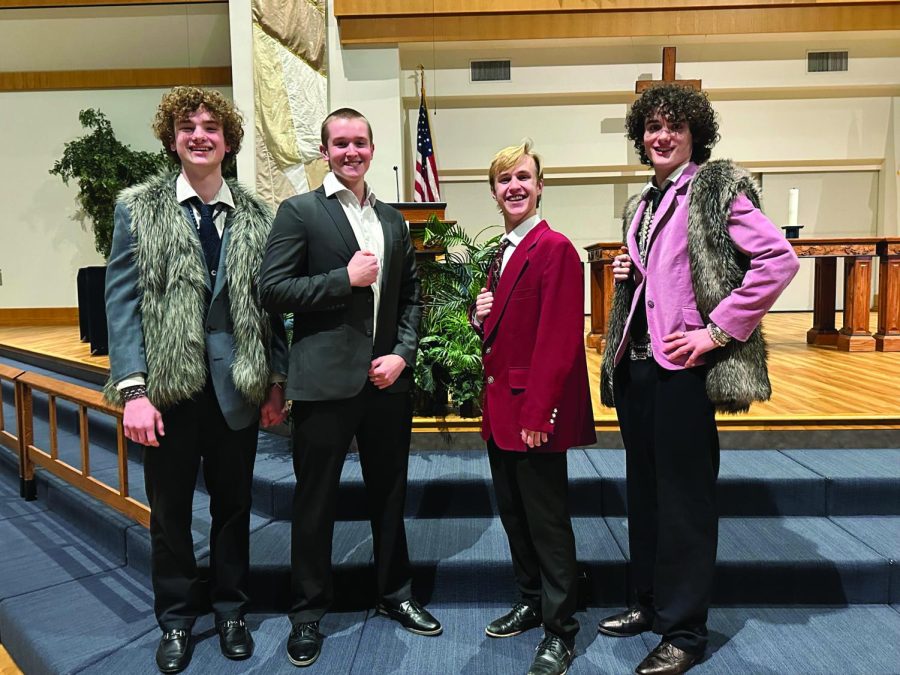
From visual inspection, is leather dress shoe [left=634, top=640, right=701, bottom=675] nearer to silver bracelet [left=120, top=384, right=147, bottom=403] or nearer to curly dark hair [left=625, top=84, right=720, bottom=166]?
curly dark hair [left=625, top=84, right=720, bottom=166]

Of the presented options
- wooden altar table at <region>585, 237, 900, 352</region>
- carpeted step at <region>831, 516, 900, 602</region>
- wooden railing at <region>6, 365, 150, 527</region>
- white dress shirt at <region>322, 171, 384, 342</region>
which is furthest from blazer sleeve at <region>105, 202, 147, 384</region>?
wooden altar table at <region>585, 237, 900, 352</region>

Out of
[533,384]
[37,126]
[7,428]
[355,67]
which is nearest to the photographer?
[533,384]

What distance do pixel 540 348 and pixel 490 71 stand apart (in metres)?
6.64

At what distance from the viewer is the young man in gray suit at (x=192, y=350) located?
1604 millimetres

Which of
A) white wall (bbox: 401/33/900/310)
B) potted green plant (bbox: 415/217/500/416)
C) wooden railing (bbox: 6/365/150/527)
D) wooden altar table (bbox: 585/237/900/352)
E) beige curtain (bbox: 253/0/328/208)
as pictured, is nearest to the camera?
wooden railing (bbox: 6/365/150/527)

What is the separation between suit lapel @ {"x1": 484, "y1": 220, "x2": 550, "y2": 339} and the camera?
1.61 meters

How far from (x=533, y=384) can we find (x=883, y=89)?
8.45 meters

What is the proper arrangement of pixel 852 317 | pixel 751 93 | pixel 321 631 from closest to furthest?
1. pixel 321 631
2. pixel 852 317
3. pixel 751 93

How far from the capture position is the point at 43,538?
268 centimetres

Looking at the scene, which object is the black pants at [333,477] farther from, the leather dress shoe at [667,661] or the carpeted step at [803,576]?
the carpeted step at [803,576]

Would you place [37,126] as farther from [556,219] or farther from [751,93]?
[751,93]

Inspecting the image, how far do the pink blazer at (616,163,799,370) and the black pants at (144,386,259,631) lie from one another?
115 centimetres

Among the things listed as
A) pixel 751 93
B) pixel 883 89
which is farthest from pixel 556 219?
pixel 883 89

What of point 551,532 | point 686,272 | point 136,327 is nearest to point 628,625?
point 551,532
